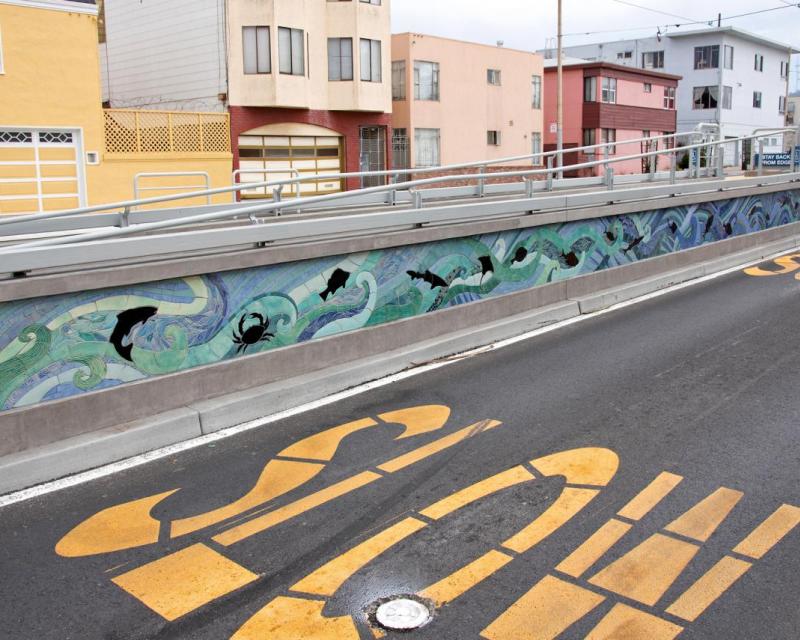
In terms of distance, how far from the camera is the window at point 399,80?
4212cm

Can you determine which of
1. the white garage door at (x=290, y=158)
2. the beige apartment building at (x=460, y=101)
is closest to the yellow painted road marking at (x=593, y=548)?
the white garage door at (x=290, y=158)

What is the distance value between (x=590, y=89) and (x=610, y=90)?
1.74 metres

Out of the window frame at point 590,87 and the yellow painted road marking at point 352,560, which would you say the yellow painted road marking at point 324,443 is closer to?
the yellow painted road marking at point 352,560

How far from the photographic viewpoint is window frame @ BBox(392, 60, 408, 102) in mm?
42094

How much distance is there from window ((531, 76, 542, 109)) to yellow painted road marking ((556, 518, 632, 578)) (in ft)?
154

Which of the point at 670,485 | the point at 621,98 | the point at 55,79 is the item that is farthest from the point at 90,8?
the point at 621,98

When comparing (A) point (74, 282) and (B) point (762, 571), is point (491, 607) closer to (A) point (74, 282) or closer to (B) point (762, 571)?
(B) point (762, 571)

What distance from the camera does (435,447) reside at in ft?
21.4

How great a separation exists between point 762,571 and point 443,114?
40.8 metres

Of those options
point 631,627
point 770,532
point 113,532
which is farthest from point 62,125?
point 631,627

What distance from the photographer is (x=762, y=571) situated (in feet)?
15.1

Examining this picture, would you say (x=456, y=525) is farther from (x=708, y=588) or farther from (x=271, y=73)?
(x=271, y=73)

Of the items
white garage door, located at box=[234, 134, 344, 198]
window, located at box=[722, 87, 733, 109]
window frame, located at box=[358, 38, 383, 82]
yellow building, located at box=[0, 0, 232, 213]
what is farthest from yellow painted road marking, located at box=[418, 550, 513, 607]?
window, located at box=[722, 87, 733, 109]

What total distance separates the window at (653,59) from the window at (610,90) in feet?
61.3
